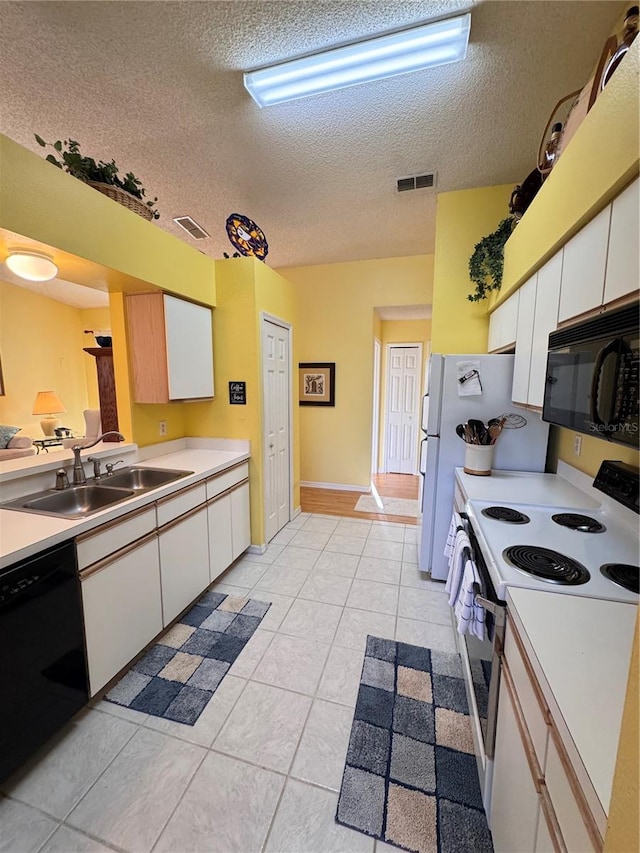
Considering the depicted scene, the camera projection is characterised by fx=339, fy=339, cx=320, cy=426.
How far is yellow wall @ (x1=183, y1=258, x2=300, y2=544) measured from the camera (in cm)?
280

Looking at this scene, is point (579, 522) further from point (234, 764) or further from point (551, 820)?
point (234, 764)

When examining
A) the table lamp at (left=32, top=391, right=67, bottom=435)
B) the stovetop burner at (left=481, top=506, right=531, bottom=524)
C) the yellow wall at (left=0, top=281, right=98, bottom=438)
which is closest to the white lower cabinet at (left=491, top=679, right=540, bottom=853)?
the stovetop burner at (left=481, top=506, right=531, bottom=524)

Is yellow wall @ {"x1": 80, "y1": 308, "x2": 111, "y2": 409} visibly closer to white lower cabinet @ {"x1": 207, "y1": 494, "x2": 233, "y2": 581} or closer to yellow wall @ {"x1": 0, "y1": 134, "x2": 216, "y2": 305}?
yellow wall @ {"x1": 0, "y1": 134, "x2": 216, "y2": 305}

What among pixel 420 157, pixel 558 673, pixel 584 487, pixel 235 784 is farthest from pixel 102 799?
pixel 420 157

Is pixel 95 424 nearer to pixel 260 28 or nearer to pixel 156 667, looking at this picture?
pixel 156 667

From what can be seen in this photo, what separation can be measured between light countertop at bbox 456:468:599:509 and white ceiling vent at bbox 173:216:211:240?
334cm

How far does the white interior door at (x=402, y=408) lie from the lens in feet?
18.1

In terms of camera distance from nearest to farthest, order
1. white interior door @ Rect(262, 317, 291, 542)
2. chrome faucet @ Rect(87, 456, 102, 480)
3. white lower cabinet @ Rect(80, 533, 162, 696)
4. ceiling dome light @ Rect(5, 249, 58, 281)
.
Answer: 1. white lower cabinet @ Rect(80, 533, 162, 696)
2. ceiling dome light @ Rect(5, 249, 58, 281)
3. chrome faucet @ Rect(87, 456, 102, 480)
4. white interior door @ Rect(262, 317, 291, 542)

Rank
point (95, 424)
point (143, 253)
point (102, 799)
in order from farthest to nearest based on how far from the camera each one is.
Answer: point (95, 424), point (143, 253), point (102, 799)

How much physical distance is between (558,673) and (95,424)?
598cm

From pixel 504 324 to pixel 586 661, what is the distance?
2050mm

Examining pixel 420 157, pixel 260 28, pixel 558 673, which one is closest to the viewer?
pixel 558 673

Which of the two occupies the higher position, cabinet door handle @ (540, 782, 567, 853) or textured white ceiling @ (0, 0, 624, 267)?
textured white ceiling @ (0, 0, 624, 267)

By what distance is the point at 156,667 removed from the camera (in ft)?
6.01
